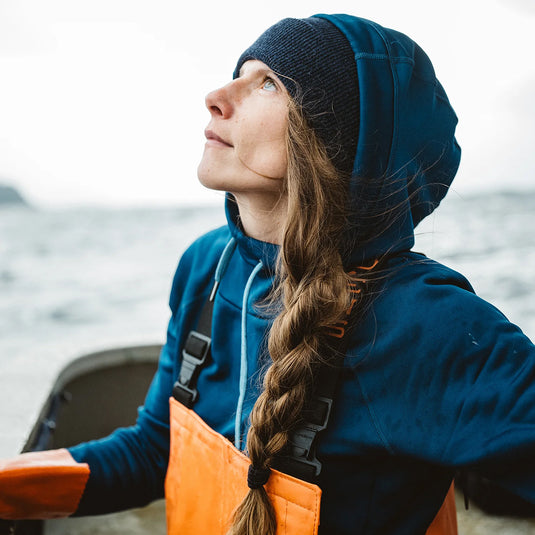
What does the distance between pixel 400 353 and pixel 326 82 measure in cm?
56

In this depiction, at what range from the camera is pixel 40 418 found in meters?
1.72

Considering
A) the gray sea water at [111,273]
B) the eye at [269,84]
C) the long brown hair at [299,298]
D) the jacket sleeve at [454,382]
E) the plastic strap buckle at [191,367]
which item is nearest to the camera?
the jacket sleeve at [454,382]

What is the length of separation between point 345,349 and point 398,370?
0.37ft

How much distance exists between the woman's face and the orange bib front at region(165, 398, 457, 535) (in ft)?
1.83

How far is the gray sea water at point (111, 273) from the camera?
6.64ft

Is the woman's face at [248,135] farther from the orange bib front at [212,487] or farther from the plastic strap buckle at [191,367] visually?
the orange bib front at [212,487]

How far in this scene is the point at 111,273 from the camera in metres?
18.2

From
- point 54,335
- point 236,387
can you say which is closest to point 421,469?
point 236,387

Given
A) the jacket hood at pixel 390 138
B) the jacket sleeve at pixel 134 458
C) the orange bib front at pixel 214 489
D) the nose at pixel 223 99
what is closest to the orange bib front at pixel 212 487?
the orange bib front at pixel 214 489

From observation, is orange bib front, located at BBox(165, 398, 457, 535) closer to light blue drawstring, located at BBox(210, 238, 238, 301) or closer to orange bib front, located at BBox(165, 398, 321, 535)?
orange bib front, located at BBox(165, 398, 321, 535)

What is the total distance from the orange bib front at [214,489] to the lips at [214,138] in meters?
0.63

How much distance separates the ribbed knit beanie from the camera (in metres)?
1.05

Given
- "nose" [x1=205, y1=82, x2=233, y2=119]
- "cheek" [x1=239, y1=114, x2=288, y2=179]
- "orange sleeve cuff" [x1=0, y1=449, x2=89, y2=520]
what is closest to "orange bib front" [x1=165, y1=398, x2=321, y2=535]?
"orange sleeve cuff" [x1=0, y1=449, x2=89, y2=520]

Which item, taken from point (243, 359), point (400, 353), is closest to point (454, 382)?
point (400, 353)
